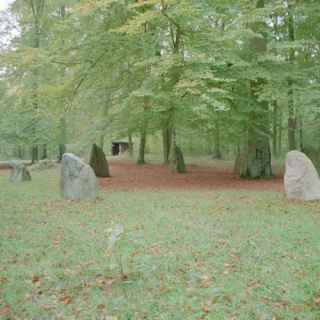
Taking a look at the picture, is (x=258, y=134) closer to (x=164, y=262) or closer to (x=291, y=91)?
(x=291, y=91)

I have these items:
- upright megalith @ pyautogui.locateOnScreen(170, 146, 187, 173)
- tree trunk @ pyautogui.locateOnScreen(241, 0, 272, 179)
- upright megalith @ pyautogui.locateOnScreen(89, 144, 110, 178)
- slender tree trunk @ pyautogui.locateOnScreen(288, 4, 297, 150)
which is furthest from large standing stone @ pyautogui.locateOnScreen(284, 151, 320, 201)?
upright megalith @ pyautogui.locateOnScreen(89, 144, 110, 178)

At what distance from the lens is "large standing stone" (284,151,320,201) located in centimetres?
951

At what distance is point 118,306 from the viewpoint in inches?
154

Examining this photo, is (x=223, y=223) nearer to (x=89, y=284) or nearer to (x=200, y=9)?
(x=89, y=284)

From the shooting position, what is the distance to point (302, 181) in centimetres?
959

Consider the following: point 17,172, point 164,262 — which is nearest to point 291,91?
point 164,262

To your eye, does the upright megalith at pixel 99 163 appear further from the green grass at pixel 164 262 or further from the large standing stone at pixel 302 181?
the large standing stone at pixel 302 181

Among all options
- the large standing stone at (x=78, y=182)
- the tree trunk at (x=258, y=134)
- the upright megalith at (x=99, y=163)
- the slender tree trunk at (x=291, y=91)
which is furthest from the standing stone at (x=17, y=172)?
the slender tree trunk at (x=291, y=91)

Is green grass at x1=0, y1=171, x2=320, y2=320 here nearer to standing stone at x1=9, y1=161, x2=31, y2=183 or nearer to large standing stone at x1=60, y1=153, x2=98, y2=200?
large standing stone at x1=60, y1=153, x2=98, y2=200

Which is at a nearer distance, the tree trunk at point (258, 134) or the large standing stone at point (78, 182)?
the large standing stone at point (78, 182)

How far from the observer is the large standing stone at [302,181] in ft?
31.2

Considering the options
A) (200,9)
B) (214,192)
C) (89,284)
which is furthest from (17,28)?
(89,284)

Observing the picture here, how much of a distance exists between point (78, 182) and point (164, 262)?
17.9ft

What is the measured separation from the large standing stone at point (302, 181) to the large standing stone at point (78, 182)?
5.10 metres
